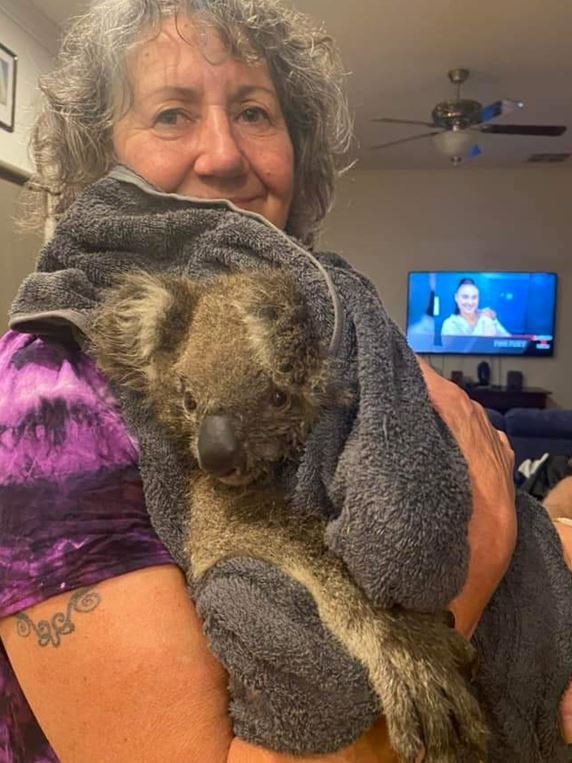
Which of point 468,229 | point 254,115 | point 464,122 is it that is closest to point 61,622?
point 254,115

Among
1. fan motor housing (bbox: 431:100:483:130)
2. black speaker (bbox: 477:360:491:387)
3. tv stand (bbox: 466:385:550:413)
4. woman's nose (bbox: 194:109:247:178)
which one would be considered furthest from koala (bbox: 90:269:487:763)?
black speaker (bbox: 477:360:491:387)

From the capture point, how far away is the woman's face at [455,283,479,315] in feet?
26.0

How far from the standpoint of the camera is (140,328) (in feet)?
2.82

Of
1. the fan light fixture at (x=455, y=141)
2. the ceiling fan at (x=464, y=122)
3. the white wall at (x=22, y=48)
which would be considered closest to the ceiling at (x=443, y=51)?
the white wall at (x=22, y=48)

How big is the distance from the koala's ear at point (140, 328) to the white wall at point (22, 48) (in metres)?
2.97

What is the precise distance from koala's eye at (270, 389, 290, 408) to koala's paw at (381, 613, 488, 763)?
25 cm

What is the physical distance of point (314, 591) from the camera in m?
0.77

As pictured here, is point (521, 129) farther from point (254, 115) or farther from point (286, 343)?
point (286, 343)

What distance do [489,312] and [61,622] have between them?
7604mm

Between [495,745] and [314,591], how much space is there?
0.32 m

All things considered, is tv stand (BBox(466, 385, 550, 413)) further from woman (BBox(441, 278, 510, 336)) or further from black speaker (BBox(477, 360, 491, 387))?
woman (BBox(441, 278, 510, 336))

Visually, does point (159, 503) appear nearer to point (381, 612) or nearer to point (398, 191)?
point (381, 612)

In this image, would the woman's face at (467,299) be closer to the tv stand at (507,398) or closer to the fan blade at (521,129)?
the tv stand at (507,398)

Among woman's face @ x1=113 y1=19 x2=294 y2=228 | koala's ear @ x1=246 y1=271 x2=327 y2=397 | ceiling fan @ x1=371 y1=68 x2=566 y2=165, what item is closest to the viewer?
koala's ear @ x1=246 y1=271 x2=327 y2=397
